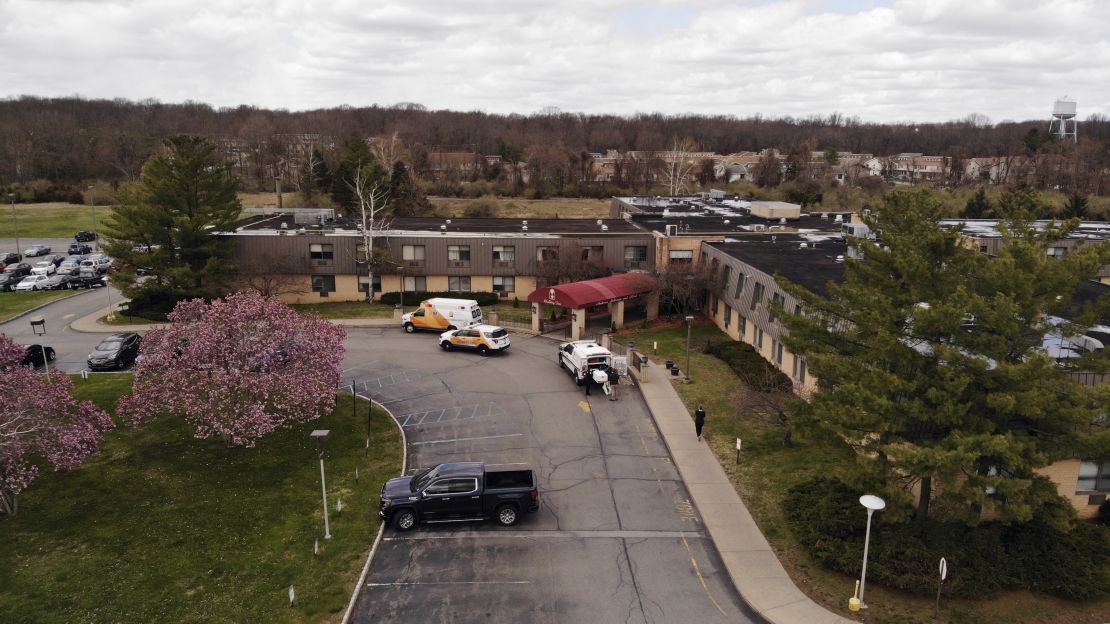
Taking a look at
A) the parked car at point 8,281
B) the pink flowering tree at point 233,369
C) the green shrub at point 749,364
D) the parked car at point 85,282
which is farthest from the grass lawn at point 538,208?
the pink flowering tree at point 233,369

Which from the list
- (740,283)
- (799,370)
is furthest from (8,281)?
(799,370)

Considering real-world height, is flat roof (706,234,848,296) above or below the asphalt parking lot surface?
above

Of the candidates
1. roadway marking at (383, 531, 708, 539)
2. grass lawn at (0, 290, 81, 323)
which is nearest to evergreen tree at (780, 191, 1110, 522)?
roadway marking at (383, 531, 708, 539)

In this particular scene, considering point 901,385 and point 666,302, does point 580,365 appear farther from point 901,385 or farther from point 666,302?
point 901,385

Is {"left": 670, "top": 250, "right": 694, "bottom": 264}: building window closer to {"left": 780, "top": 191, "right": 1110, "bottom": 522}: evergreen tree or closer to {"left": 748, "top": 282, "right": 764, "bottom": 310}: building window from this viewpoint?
{"left": 748, "top": 282, "right": 764, "bottom": 310}: building window

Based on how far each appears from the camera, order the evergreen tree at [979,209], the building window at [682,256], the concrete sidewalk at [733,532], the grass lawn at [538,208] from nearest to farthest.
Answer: the concrete sidewalk at [733,532]
the building window at [682,256]
the evergreen tree at [979,209]
the grass lawn at [538,208]

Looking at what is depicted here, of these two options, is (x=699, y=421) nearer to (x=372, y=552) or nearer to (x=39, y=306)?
(x=372, y=552)

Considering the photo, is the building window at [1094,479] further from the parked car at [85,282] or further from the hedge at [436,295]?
the parked car at [85,282]
